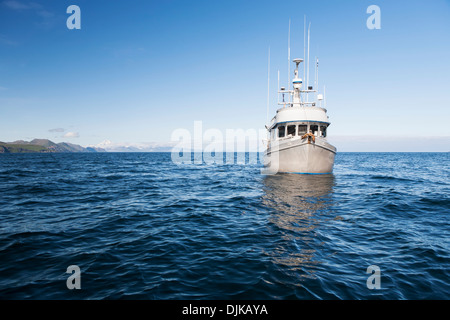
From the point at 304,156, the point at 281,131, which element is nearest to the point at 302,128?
the point at 281,131

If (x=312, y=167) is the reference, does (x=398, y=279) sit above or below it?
below

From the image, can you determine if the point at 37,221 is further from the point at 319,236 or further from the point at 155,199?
the point at 319,236

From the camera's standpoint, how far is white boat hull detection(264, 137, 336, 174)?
65.3 ft

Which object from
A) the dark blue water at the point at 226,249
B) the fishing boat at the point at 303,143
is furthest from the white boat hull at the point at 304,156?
the dark blue water at the point at 226,249

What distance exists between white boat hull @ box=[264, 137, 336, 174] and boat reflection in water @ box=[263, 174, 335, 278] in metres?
4.52

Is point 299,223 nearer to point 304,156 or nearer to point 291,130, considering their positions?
point 304,156

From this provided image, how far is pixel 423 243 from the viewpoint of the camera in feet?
22.0

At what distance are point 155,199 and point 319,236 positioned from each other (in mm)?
9469

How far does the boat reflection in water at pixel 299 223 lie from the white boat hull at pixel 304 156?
4523 millimetres

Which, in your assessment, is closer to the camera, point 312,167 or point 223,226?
point 223,226

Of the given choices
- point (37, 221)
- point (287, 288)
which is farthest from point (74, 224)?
point (287, 288)

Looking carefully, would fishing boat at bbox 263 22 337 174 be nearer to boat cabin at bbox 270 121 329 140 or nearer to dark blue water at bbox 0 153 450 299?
boat cabin at bbox 270 121 329 140
